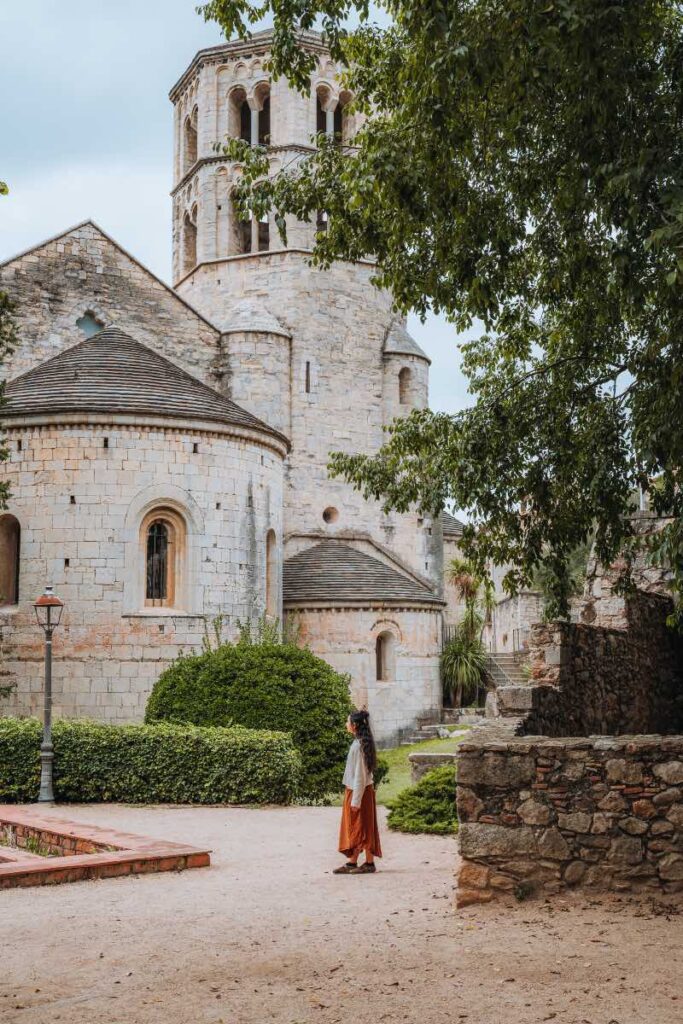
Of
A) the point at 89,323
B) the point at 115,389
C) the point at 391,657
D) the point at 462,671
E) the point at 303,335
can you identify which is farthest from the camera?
the point at 303,335

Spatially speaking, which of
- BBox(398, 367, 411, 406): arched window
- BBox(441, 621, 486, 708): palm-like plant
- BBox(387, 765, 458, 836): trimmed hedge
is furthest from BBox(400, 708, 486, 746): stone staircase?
BBox(387, 765, 458, 836): trimmed hedge

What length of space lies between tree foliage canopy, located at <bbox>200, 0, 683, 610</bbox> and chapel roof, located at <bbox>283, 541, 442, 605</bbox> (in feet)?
44.3

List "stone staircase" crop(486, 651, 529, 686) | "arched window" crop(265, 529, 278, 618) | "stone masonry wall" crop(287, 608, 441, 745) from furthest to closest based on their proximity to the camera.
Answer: "stone staircase" crop(486, 651, 529, 686) < "stone masonry wall" crop(287, 608, 441, 745) < "arched window" crop(265, 529, 278, 618)

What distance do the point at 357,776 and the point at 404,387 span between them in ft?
72.9

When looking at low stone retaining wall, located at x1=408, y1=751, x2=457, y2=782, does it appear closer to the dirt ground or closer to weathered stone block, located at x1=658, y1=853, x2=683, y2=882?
the dirt ground

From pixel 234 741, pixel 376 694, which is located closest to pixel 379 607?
pixel 376 694

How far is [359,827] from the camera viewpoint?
Answer: 1005 cm

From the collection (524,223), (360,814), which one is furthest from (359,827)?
(524,223)

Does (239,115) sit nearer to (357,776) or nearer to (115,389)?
(115,389)

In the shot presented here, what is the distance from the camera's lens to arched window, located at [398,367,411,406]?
3112cm

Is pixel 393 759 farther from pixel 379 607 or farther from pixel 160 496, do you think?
pixel 160 496

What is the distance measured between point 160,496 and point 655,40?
14011mm

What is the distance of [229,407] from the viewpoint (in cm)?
2258

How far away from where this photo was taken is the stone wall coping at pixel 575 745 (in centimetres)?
774
